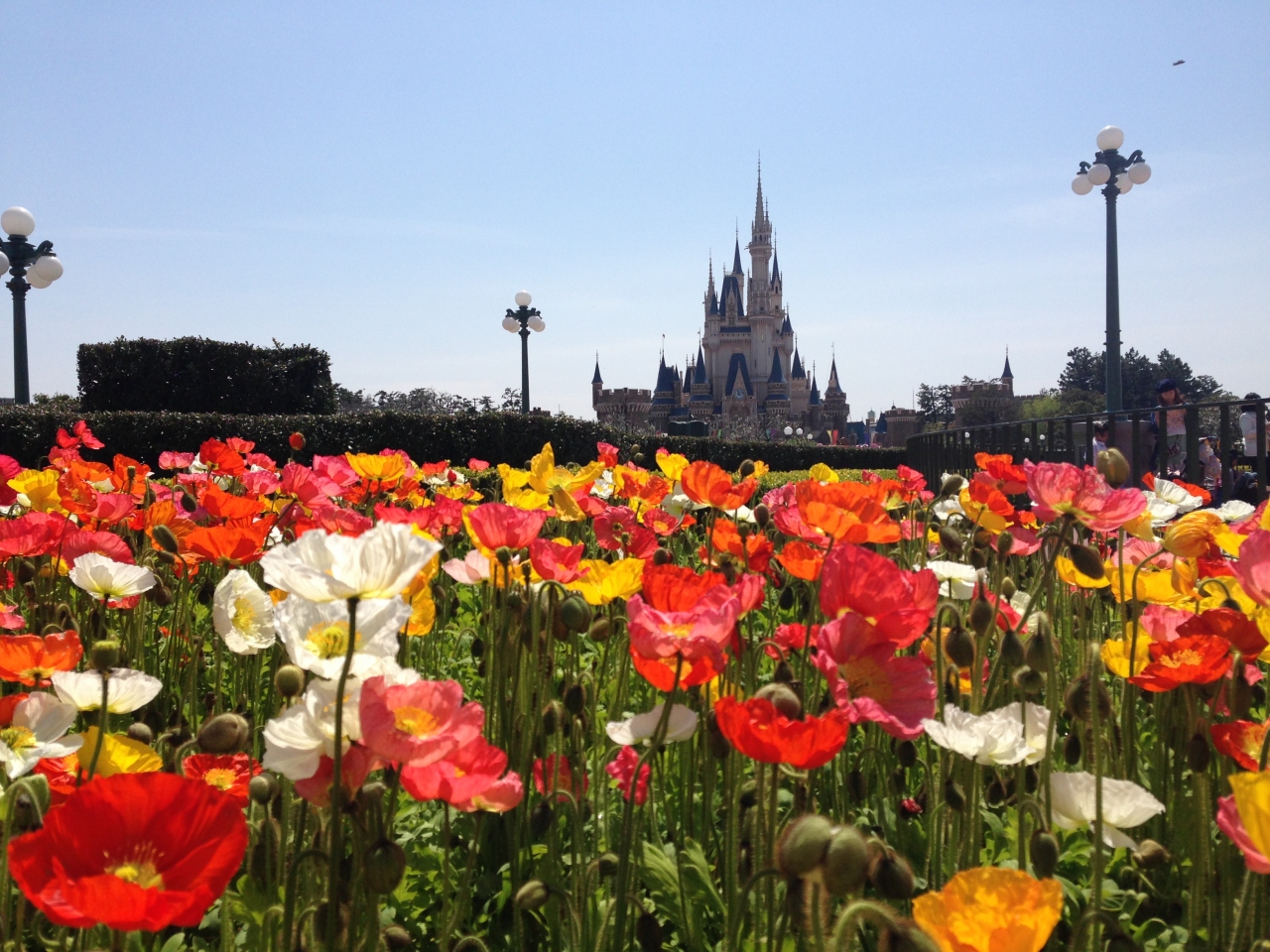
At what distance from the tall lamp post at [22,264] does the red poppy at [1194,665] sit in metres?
12.8

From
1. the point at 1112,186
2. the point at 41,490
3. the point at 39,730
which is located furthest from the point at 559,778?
the point at 1112,186

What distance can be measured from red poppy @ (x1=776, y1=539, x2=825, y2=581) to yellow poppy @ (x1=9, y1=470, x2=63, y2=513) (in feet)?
6.18

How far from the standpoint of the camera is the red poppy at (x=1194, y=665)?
4.16 ft

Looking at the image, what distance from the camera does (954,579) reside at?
6.31ft

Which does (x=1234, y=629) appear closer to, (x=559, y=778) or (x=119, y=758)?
(x=559, y=778)

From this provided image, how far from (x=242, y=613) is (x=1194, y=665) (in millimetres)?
1390

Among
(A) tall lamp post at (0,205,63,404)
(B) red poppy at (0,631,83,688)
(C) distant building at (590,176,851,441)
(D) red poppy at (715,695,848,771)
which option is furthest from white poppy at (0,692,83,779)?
(C) distant building at (590,176,851,441)

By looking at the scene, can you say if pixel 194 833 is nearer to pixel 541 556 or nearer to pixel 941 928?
pixel 941 928

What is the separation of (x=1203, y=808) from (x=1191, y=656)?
0.68 feet

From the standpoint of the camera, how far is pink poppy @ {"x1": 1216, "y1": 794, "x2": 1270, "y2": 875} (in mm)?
649

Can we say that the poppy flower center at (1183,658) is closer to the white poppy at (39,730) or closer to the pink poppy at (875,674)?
the pink poppy at (875,674)

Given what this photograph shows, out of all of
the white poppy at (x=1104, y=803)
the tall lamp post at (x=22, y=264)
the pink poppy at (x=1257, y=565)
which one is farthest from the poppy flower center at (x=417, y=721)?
the tall lamp post at (x=22, y=264)

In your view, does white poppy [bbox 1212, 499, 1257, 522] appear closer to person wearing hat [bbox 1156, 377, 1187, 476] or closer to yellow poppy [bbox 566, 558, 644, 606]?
yellow poppy [bbox 566, 558, 644, 606]

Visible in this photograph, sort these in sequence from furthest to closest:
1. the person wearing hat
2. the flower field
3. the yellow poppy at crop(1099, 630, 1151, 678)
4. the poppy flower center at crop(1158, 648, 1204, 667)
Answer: the person wearing hat → the yellow poppy at crop(1099, 630, 1151, 678) → the poppy flower center at crop(1158, 648, 1204, 667) → the flower field
